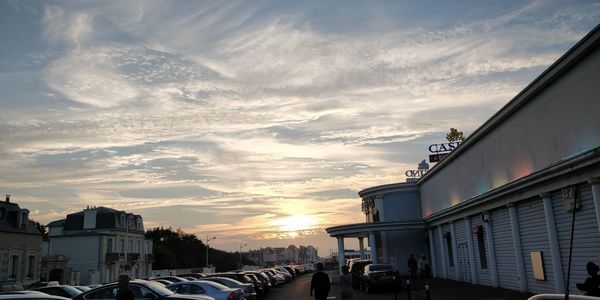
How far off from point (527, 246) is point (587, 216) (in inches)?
183

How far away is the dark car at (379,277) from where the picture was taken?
2525 centimetres

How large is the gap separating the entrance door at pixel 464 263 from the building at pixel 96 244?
124ft

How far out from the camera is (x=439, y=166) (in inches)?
1400

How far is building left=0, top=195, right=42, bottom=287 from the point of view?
40188 mm

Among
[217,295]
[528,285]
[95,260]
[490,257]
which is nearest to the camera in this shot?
[217,295]

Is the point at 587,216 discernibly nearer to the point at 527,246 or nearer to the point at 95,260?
the point at 527,246

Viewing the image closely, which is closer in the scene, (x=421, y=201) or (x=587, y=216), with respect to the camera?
(x=587, y=216)

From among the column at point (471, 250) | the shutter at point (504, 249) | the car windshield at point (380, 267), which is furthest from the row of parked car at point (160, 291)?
the column at point (471, 250)

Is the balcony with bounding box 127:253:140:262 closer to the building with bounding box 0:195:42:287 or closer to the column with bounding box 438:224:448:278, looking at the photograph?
the building with bounding box 0:195:42:287

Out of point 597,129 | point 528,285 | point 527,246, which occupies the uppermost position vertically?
point 597,129

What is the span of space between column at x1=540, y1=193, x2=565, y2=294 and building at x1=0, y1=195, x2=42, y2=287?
39112mm

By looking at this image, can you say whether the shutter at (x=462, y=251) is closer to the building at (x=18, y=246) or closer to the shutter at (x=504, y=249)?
the shutter at (x=504, y=249)

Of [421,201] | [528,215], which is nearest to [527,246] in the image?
[528,215]

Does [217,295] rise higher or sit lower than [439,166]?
lower
